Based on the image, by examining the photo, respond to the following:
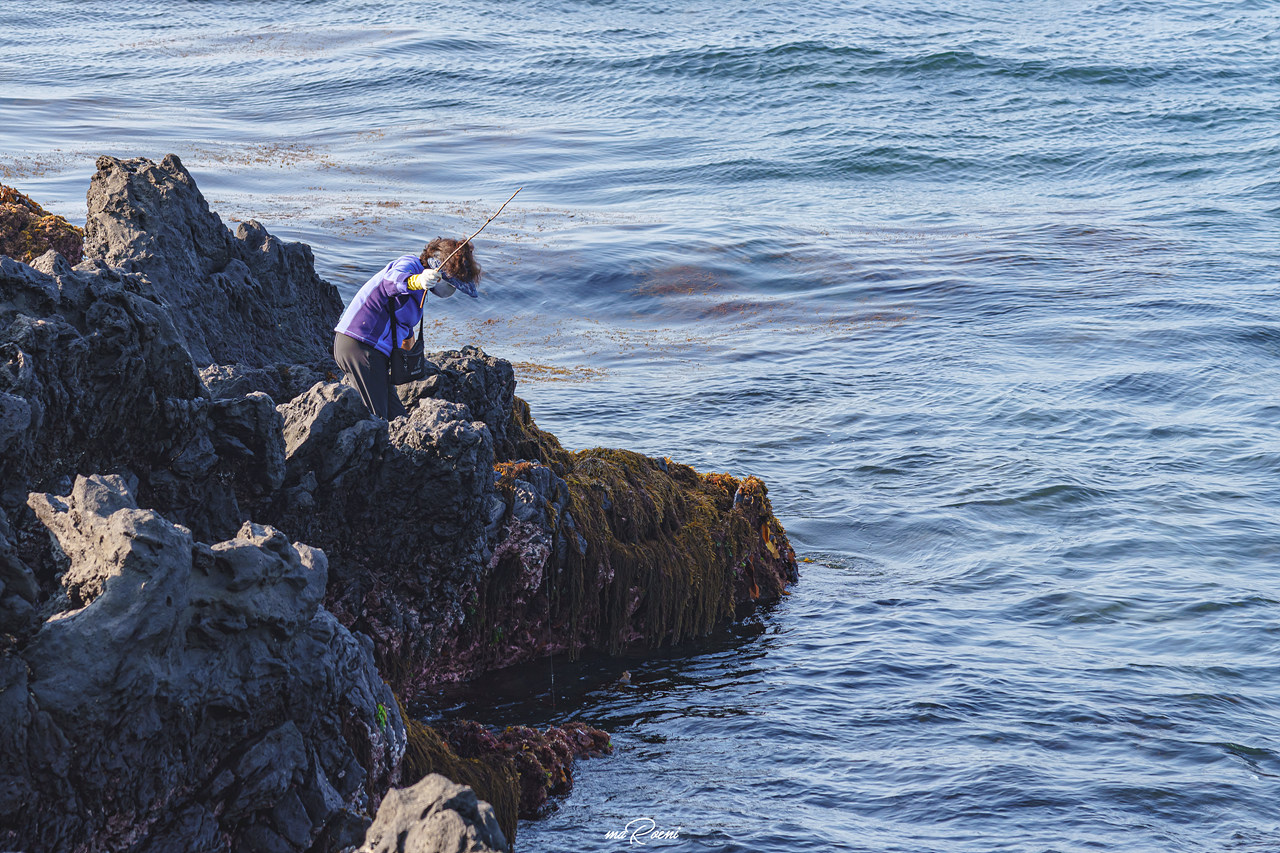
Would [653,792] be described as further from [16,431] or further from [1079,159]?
[1079,159]

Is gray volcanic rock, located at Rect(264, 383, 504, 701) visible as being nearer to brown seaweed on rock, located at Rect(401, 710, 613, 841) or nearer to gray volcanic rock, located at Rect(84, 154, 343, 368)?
brown seaweed on rock, located at Rect(401, 710, 613, 841)

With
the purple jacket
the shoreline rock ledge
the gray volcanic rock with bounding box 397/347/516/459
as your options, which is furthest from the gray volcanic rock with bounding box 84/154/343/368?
the gray volcanic rock with bounding box 397/347/516/459

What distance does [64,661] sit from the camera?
15.0 ft

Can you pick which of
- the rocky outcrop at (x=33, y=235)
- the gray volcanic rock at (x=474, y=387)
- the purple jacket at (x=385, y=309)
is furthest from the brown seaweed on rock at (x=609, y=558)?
the rocky outcrop at (x=33, y=235)

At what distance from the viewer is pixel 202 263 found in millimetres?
9883

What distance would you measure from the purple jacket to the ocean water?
107 inches

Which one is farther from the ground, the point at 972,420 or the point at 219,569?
the point at 219,569

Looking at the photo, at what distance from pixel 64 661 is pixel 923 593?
8.47m

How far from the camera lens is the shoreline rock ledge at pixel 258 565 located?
15.2ft

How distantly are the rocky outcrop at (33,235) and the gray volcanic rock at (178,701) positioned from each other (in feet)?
→ 21.3

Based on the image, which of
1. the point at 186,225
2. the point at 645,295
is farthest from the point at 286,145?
the point at 186,225

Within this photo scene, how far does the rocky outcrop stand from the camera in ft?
34.9

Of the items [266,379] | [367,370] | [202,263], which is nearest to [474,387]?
[367,370]

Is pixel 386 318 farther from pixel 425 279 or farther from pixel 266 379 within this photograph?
pixel 266 379
